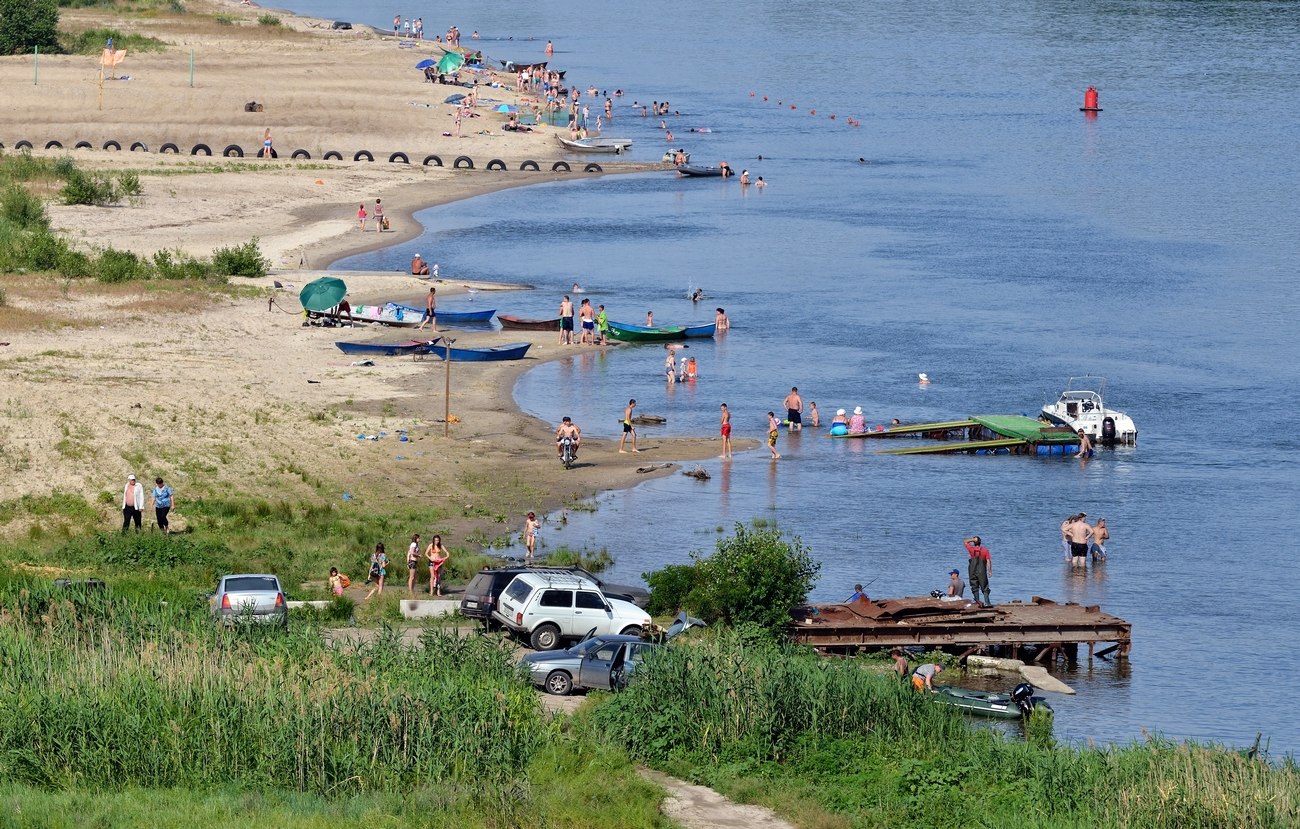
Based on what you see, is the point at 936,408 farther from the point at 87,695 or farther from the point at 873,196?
the point at 873,196

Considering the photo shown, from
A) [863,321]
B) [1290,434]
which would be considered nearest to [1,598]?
[1290,434]

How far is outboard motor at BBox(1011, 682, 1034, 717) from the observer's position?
29625 millimetres

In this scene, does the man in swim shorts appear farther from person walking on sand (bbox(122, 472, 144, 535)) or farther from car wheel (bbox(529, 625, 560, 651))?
car wheel (bbox(529, 625, 560, 651))

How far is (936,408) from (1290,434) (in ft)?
33.3

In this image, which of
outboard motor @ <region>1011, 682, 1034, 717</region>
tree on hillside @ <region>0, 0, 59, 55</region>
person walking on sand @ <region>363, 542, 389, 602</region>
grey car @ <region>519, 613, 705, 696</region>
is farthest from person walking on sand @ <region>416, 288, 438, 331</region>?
tree on hillside @ <region>0, 0, 59, 55</region>

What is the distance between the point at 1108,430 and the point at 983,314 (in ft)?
58.1

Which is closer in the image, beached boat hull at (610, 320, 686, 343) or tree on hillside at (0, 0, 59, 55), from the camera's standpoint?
beached boat hull at (610, 320, 686, 343)

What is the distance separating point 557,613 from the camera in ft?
98.7

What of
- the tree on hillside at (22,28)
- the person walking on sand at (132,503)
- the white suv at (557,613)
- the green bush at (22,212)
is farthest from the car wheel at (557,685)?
the tree on hillside at (22,28)

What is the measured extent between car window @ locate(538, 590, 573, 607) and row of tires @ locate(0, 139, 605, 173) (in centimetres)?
6609

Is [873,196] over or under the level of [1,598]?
over

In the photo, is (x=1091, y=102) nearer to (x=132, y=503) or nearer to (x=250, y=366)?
(x=250, y=366)

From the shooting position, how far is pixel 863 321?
66938 mm

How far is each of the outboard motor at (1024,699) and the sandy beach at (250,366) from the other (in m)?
13.4
